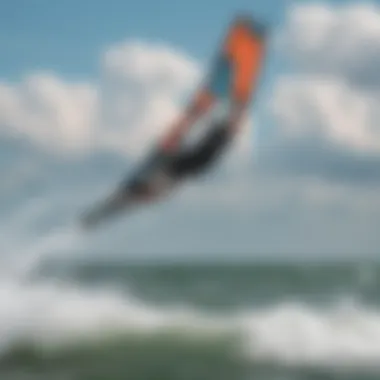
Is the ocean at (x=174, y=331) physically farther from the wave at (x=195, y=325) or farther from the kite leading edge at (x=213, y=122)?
the kite leading edge at (x=213, y=122)

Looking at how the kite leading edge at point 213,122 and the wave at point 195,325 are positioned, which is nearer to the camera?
the kite leading edge at point 213,122

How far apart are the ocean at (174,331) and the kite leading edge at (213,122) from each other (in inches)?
50.1

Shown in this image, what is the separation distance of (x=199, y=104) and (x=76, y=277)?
6644 millimetres

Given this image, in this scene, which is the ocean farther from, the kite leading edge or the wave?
the kite leading edge

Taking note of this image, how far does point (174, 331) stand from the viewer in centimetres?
1089

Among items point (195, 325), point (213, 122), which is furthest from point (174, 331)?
point (213, 122)

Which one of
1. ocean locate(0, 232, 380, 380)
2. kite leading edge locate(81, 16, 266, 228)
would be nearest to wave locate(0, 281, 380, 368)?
ocean locate(0, 232, 380, 380)

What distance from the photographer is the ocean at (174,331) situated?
8250 millimetres

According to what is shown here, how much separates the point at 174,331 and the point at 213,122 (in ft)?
10.1

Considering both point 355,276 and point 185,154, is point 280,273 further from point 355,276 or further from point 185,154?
point 185,154

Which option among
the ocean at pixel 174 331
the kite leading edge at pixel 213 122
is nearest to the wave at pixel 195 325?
the ocean at pixel 174 331

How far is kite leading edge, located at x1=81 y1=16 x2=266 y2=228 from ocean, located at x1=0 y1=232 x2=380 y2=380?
1.27 m

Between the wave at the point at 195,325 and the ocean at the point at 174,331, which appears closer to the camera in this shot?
the ocean at the point at 174,331

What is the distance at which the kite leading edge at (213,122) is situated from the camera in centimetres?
823
